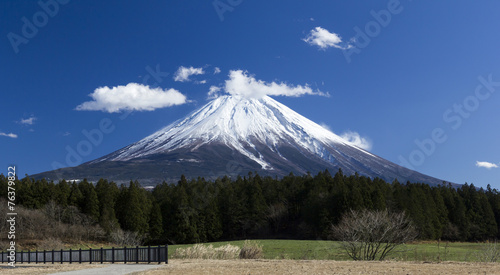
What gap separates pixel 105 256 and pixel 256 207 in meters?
55.0

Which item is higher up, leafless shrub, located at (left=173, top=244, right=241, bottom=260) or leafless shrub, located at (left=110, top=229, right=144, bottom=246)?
leafless shrub, located at (left=173, top=244, right=241, bottom=260)

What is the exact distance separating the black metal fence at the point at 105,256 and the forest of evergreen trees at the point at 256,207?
39.2m

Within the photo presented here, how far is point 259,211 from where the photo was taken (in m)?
82.3

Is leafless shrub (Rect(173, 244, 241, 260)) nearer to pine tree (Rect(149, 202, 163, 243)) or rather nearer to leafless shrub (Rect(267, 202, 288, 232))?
pine tree (Rect(149, 202, 163, 243))

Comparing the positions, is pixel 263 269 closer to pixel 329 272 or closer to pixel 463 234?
pixel 329 272

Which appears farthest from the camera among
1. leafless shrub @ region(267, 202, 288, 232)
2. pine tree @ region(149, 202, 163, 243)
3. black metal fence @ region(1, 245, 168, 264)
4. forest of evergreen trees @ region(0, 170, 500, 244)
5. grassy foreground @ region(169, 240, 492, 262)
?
leafless shrub @ region(267, 202, 288, 232)

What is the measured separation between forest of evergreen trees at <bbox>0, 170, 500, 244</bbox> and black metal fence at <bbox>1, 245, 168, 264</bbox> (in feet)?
129

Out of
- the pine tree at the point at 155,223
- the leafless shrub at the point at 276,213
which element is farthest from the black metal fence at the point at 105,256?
the leafless shrub at the point at 276,213

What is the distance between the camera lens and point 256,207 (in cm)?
8200

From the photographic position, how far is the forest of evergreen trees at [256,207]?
73500mm

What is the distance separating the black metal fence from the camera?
25906mm

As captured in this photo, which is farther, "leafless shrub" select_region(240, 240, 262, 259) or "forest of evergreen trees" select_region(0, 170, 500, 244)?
"forest of evergreen trees" select_region(0, 170, 500, 244)

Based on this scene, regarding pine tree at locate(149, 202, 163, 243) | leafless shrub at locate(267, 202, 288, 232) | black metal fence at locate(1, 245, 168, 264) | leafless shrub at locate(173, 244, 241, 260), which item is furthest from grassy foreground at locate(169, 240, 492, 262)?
leafless shrub at locate(267, 202, 288, 232)

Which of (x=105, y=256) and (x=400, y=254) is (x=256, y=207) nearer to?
(x=400, y=254)
